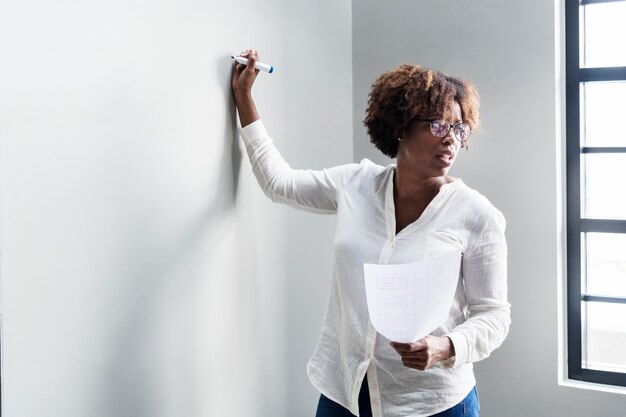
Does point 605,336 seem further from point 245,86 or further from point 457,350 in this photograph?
point 245,86

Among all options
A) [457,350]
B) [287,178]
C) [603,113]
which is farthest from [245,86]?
[603,113]

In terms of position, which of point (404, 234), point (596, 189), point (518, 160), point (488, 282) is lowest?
point (488, 282)

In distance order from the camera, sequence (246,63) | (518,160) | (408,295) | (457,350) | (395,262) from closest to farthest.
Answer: (408,295) < (457,350) < (395,262) < (246,63) < (518,160)

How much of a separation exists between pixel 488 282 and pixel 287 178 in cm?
53

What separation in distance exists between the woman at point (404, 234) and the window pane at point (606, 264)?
98cm

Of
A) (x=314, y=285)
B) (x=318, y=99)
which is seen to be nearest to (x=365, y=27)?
(x=318, y=99)

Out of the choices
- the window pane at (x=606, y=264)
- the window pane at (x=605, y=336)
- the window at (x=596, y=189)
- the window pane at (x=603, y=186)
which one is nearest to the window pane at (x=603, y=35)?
the window at (x=596, y=189)

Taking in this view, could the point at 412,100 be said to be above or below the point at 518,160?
above

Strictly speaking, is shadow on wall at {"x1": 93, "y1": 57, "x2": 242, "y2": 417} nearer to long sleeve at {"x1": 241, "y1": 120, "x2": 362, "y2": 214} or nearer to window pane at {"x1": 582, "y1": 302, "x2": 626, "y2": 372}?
long sleeve at {"x1": 241, "y1": 120, "x2": 362, "y2": 214}

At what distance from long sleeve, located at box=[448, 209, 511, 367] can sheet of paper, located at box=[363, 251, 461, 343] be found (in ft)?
0.60

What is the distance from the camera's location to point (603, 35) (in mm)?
2250

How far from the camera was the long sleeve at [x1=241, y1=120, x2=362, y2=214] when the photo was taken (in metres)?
1.54

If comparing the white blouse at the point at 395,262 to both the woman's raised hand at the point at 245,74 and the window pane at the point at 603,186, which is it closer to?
the woman's raised hand at the point at 245,74

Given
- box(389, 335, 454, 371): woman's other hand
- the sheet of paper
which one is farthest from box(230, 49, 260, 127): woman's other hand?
box(389, 335, 454, 371): woman's other hand
